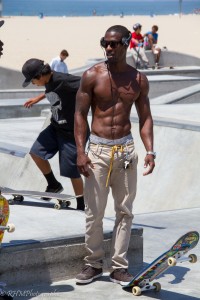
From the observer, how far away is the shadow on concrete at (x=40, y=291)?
508 centimetres

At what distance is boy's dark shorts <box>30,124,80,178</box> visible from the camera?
→ 23.2ft

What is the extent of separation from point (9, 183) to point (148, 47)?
1755 cm

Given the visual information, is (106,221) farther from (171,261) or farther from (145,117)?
(171,261)

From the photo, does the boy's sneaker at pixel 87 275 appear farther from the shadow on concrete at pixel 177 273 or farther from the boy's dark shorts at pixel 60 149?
the boy's dark shorts at pixel 60 149

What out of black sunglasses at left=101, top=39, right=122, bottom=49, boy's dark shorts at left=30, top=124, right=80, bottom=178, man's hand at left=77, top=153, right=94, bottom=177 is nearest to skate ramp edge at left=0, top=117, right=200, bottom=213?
boy's dark shorts at left=30, top=124, right=80, bottom=178

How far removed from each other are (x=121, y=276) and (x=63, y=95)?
217cm

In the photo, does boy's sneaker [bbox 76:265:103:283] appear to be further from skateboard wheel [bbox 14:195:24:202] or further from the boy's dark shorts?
the boy's dark shorts

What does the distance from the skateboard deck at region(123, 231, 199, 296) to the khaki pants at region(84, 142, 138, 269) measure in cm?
23

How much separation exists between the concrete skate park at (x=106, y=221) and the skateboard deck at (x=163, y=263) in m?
0.06

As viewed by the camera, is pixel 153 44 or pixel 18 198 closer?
pixel 18 198

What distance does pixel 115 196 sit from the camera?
537 cm

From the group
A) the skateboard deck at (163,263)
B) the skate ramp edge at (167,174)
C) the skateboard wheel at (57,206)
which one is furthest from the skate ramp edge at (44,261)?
the skate ramp edge at (167,174)

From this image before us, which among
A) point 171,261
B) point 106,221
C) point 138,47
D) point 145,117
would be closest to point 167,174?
point 106,221

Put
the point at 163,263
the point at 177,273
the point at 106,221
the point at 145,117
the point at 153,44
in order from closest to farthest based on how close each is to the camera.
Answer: the point at 163,263 → the point at 145,117 → the point at 177,273 → the point at 106,221 → the point at 153,44
